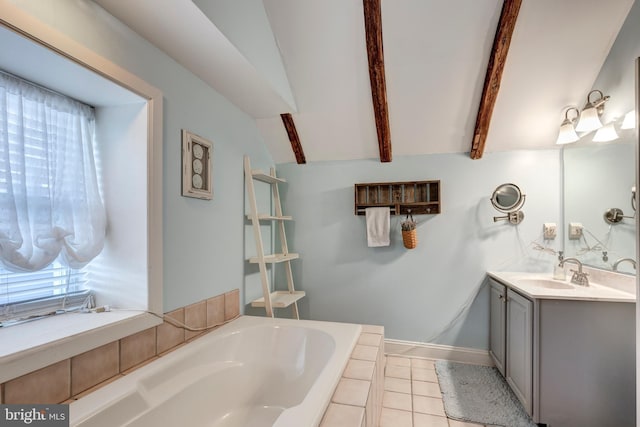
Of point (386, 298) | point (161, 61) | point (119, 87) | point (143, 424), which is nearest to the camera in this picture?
point (143, 424)

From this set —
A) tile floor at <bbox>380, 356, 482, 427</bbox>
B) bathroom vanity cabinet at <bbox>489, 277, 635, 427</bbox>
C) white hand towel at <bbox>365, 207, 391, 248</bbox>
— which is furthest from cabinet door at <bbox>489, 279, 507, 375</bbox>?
white hand towel at <bbox>365, 207, 391, 248</bbox>

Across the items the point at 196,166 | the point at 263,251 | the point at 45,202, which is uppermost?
the point at 196,166

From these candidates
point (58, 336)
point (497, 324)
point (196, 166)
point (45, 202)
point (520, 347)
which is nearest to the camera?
point (58, 336)

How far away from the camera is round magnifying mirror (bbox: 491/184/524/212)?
239 cm

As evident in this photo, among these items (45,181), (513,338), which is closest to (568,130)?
(513,338)

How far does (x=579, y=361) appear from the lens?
168cm

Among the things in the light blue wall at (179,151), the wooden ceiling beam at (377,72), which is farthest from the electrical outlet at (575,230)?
the light blue wall at (179,151)

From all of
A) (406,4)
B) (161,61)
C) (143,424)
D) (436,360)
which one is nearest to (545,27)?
(406,4)

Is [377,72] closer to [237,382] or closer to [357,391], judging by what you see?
[357,391]

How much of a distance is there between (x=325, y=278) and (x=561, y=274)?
1.95m

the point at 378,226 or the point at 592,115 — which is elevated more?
the point at 592,115

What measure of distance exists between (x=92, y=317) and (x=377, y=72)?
221cm

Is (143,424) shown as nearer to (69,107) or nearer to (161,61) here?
(69,107)

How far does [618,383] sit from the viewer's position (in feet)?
5.34
